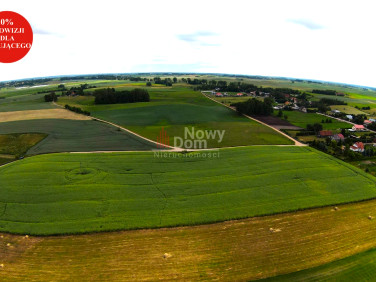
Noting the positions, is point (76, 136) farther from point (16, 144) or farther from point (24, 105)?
point (24, 105)

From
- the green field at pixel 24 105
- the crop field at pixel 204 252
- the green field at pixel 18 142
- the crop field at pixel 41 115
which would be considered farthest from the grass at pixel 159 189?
the green field at pixel 24 105

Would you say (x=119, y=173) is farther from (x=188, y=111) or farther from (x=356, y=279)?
(x=188, y=111)

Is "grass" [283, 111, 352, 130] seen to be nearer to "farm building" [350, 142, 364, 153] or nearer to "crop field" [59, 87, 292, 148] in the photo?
"crop field" [59, 87, 292, 148]

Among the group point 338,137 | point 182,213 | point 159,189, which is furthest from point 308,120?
point 182,213

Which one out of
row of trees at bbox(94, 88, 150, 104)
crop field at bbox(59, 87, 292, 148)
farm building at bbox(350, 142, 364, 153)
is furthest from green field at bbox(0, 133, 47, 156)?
farm building at bbox(350, 142, 364, 153)

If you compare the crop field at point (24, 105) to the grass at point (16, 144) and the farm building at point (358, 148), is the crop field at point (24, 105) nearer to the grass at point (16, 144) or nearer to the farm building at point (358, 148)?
the grass at point (16, 144)
